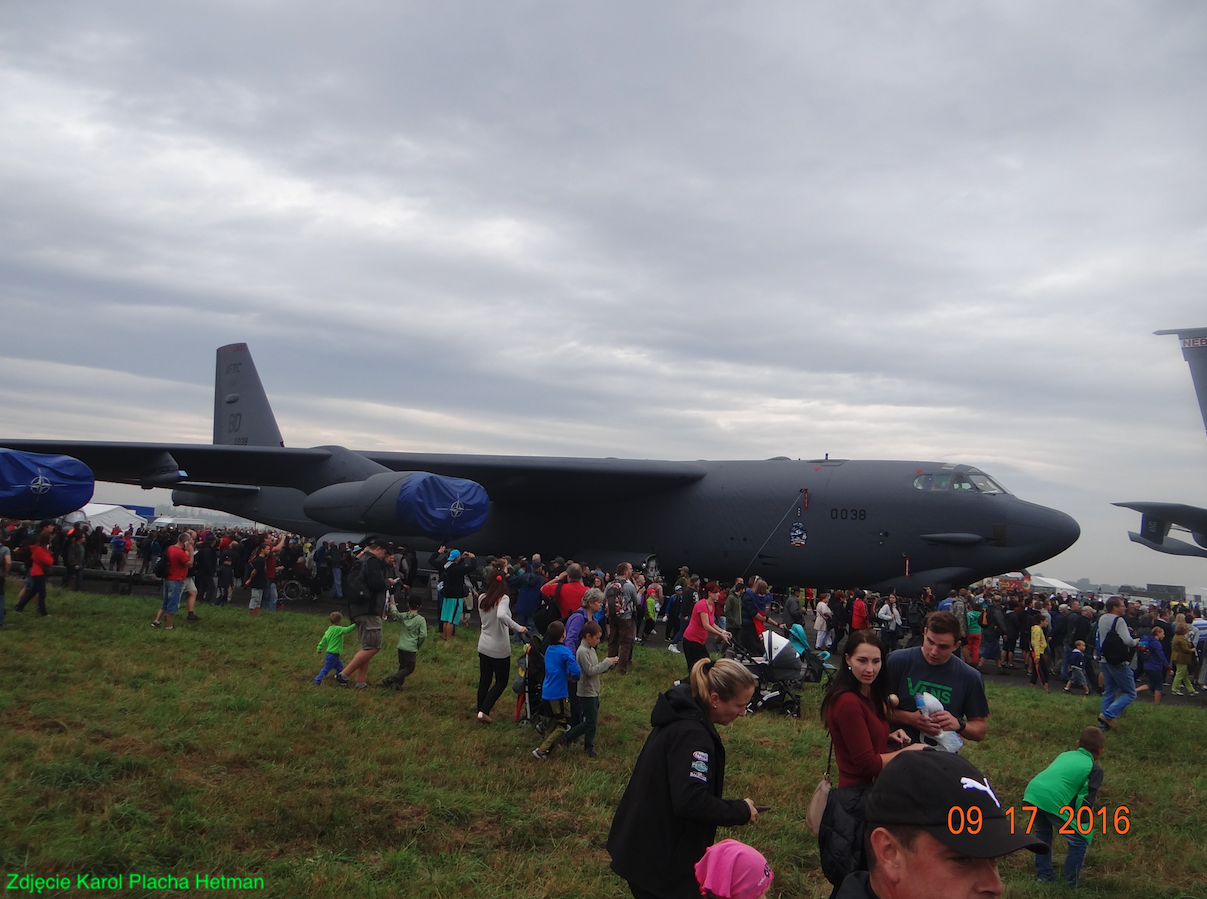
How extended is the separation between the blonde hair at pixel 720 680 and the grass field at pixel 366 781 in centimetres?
225

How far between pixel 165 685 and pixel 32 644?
2.81 meters

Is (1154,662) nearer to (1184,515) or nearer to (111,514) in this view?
(1184,515)

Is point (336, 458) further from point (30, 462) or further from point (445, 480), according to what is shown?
point (30, 462)

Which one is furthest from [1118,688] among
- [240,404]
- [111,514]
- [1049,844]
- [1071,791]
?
[111,514]

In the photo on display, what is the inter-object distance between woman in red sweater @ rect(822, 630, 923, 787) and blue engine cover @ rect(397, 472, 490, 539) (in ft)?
40.1

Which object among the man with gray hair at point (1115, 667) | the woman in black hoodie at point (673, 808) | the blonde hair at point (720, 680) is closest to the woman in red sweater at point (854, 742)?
the woman in black hoodie at point (673, 808)

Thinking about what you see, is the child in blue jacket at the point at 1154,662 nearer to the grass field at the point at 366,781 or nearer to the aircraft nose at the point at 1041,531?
the aircraft nose at the point at 1041,531

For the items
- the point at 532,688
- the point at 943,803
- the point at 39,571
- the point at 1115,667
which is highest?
the point at 943,803

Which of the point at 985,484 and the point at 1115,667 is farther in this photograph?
the point at 985,484

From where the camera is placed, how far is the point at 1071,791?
5.36 m

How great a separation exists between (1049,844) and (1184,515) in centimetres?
1062

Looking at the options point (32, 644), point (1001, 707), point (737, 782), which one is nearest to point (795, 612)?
point (1001, 707)

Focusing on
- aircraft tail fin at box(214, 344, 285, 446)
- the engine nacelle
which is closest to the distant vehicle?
aircraft tail fin at box(214, 344, 285, 446)

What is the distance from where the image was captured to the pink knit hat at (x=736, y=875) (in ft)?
9.84
